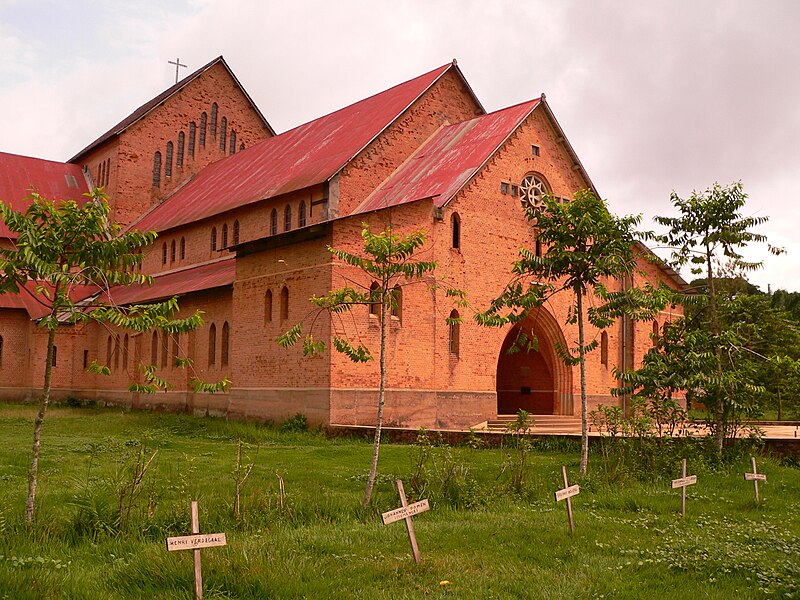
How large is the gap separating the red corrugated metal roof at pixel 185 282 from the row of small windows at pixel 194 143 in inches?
363

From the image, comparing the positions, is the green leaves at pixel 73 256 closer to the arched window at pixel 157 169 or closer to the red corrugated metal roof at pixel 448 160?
the red corrugated metal roof at pixel 448 160

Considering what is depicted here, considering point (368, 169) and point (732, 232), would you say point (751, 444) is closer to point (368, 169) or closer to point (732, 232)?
point (732, 232)

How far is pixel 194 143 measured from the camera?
166 feet

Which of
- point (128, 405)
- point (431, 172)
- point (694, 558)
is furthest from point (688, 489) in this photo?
point (128, 405)

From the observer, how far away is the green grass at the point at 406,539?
9.11m

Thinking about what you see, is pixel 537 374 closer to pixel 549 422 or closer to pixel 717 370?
pixel 549 422

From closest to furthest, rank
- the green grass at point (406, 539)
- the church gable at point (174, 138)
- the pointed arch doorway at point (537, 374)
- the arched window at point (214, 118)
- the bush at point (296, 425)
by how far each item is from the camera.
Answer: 1. the green grass at point (406, 539)
2. the bush at point (296, 425)
3. the pointed arch doorway at point (537, 374)
4. the church gable at point (174, 138)
5. the arched window at point (214, 118)

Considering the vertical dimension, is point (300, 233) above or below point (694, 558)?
above

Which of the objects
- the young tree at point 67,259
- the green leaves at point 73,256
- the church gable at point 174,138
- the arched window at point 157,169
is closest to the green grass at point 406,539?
the young tree at point 67,259

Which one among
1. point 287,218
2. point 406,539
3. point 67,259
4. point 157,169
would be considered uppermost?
point 157,169

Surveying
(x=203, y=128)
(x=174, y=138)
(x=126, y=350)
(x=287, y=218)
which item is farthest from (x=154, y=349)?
(x=203, y=128)

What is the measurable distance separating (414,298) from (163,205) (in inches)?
958

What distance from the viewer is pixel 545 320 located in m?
31.9

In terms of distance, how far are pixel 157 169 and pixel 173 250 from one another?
30.5 ft
